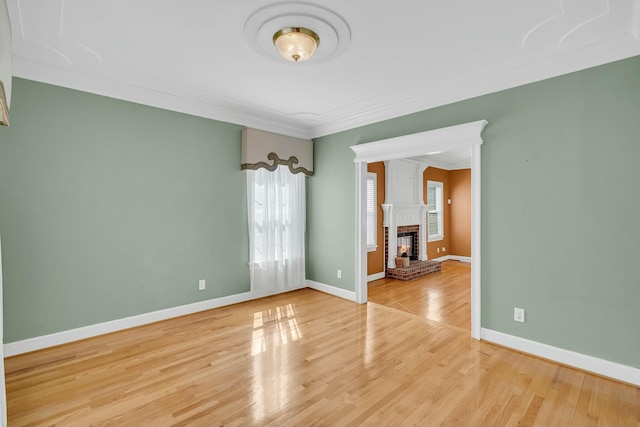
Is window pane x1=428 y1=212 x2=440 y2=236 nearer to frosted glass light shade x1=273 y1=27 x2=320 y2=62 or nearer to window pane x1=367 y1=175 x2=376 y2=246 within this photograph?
window pane x1=367 y1=175 x2=376 y2=246

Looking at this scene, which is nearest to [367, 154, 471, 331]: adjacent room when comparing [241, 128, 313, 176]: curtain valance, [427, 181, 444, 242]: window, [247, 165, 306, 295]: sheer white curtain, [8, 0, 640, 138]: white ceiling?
[427, 181, 444, 242]: window

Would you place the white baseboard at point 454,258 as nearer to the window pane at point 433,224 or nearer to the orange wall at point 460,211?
the orange wall at point 460,211

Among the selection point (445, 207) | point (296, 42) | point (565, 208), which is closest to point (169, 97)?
point (296, 42)

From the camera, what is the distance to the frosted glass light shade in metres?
2.34

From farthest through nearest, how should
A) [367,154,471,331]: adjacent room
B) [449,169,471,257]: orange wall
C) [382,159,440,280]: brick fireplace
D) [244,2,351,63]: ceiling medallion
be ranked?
[449,169,471,257]: orange wall → [382,159,440,280]: brick fireplace → [367,154,471,331]: adjacent room → [244,2,351,63]: ceiling medallion

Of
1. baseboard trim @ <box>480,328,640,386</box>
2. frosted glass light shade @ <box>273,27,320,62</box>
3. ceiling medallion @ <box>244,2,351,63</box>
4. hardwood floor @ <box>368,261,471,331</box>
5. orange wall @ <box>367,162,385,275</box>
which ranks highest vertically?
ceiling medallion @ <box>244,2,351,63</box>

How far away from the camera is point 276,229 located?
4840 millimetres

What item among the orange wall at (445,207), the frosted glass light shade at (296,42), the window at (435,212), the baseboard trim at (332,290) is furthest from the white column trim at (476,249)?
the window at (435,212)

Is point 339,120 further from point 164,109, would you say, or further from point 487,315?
point 487,315

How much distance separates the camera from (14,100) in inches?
113

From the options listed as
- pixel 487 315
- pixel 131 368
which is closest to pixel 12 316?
pixel 131 368

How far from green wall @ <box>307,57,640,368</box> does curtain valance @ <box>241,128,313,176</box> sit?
7.32 ft

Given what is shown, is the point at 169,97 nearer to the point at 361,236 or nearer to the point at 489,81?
the point at 361,236

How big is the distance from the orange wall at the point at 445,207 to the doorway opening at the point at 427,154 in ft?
12.3
